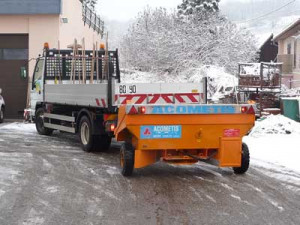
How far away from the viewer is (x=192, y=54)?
32594 millimetres

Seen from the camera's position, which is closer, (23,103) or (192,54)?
(23,103)

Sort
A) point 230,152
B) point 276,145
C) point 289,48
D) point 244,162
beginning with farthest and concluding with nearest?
1. point 289,48
2. point 276,145
3. point 244,162
4. point 230,152

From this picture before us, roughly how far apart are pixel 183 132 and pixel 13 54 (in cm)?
1508

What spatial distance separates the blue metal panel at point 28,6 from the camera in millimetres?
20406

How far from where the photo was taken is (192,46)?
3288 centimetres

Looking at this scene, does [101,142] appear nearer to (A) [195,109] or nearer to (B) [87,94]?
(B) [87,94]

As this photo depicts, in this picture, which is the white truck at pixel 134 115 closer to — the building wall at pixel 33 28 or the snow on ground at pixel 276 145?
the snow on ground at pixel 276 145

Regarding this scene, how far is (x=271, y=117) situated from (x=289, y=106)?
2637 mm

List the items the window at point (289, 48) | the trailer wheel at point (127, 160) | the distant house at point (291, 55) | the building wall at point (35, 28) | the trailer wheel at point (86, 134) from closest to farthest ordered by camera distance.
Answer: the trailer wheel at point (127, 160)
the trailer wheel at point (86, 134)
the building wall at point (35, 28)
the distant house at point (291, 55)
the window at point (289, 48)

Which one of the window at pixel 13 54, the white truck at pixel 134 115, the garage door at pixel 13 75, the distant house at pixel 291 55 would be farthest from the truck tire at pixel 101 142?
the distant house at pixel 291 55

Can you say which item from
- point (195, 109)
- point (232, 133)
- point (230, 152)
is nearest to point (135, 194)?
point (195, 109)

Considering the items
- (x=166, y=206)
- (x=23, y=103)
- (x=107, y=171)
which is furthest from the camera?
(x=23, y=103)

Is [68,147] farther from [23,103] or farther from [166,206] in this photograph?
[23,103]

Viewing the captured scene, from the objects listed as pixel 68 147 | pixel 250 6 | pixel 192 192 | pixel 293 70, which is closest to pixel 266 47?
pixel 250 6
